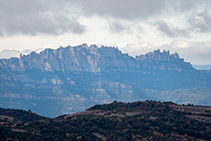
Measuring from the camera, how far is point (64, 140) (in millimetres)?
75312

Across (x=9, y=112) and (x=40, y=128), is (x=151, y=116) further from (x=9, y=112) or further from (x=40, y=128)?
(x=9, y=112)

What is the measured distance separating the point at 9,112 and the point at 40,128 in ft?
182

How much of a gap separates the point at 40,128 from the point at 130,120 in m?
28.1

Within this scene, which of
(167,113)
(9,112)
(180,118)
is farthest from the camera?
(9,112)

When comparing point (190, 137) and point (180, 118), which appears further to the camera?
point (180, 118)

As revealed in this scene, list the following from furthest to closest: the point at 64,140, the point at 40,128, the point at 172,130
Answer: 1. the point at 172,130
2. the point at 40,128
3. the point at 64,140

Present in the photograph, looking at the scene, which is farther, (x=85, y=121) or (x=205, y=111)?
(x=205, y=111)

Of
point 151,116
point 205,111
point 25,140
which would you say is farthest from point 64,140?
point 205,111

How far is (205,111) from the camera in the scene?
391 ft

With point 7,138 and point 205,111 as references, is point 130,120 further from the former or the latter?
point 7,138

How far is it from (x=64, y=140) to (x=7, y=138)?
12073 millimetres

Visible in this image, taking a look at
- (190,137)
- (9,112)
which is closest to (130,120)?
(190,137)

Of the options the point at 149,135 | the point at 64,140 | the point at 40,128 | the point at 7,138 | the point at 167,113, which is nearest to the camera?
the point at 7,138

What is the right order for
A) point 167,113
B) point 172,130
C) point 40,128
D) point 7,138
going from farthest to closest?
point 167,113 → point 172,130 → point 40,128 → point 7,138
